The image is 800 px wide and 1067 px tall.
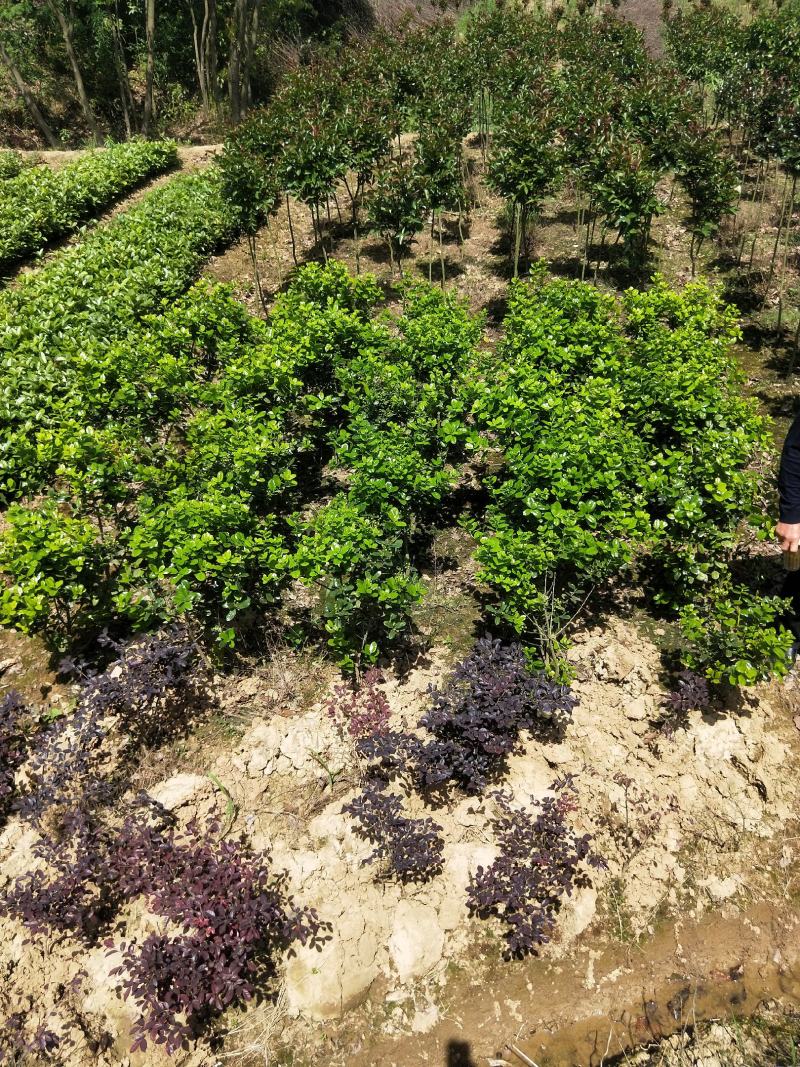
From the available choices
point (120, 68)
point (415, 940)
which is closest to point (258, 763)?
point (415, 940)

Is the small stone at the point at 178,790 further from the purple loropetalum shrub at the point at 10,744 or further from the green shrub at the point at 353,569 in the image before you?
the green shrub at the point at 353,569

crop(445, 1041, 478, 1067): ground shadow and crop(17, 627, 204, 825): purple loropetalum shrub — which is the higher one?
crop(17, 627, 204, 825): purple loropetalum shrub

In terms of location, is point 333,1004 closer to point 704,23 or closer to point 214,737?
point 214,737

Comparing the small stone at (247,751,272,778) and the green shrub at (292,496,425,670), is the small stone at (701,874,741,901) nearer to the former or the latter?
the green shrub at (292,496,425,670)

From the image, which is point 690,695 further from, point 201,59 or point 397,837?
point 201,59

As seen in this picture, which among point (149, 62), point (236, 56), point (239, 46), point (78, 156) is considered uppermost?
point (239, 46)

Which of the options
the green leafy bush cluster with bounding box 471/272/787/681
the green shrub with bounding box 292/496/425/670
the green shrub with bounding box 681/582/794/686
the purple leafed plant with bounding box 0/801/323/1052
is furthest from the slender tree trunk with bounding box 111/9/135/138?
the green shrub with bounding box 681/582/794/686

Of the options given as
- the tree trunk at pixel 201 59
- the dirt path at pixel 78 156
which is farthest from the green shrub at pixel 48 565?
the tree trunk at pixel 201 59
